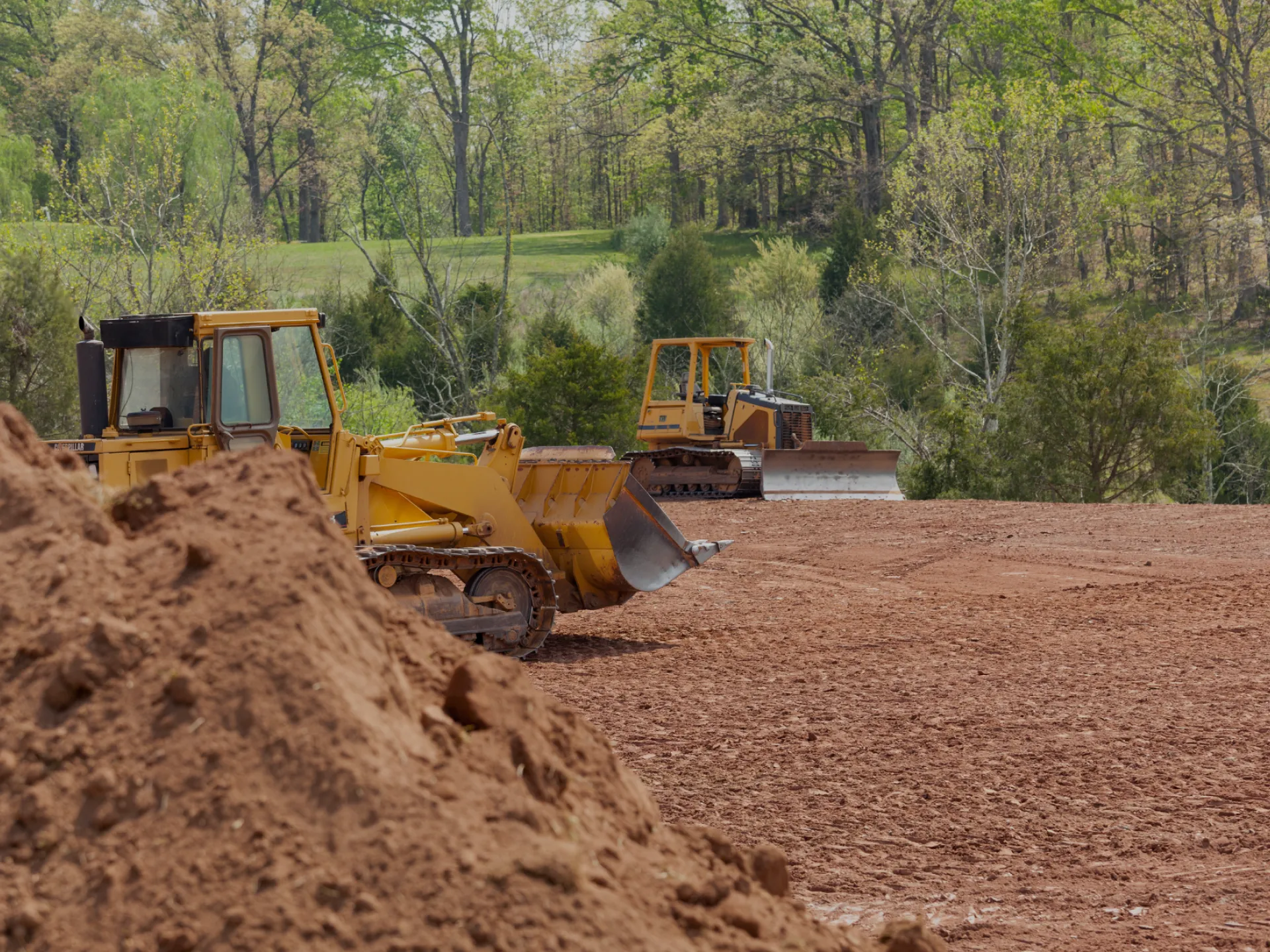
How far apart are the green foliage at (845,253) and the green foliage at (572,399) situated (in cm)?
1551

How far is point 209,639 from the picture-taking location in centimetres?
338

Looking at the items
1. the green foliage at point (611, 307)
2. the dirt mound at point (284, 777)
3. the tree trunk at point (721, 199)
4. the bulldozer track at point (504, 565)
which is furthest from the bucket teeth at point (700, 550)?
the tree trunk at point (721, 199)

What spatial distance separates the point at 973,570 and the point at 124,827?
12.0 metres

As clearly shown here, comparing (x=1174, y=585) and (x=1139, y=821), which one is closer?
(x=1139, y=821)

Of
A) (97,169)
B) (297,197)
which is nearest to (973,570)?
(97,169)

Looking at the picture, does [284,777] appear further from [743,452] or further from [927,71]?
[927,71]

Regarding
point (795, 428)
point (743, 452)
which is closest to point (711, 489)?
point (743, 452)

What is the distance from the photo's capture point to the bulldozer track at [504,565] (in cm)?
934

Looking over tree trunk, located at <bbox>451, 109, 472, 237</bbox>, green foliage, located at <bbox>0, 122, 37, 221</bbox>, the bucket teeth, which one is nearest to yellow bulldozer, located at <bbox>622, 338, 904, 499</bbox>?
the bucket teeth

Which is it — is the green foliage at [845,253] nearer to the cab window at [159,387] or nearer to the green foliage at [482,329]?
the green foliage at [482,329]

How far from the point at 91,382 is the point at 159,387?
45 centimetres

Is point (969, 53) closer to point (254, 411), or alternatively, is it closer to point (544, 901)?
point (254, 411)

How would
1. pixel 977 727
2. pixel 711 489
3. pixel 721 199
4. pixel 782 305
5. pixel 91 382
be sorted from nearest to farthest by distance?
pixel 977 727 < pixel 91 382 < pixel 711 489 < pixel 782 305 < pixel 721 199

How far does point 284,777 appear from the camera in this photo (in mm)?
3109
